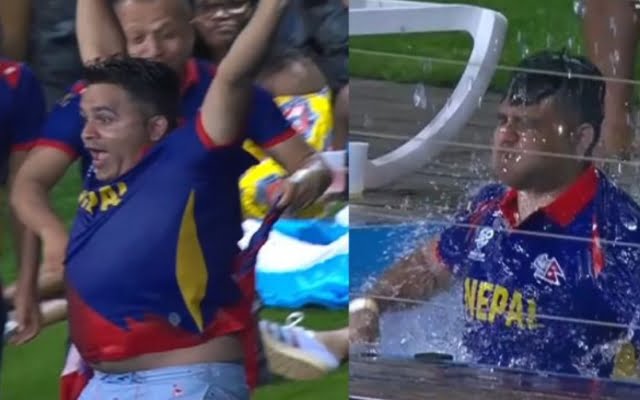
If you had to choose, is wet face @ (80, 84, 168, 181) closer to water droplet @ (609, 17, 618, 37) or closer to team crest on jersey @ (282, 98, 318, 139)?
team crest on jersey @ (282, 98, 318, 139)

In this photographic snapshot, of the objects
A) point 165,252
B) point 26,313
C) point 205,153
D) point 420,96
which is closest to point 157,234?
point 165,252

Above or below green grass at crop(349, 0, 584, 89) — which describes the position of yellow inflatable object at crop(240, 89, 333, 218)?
below

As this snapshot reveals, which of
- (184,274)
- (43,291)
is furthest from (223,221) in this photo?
(43,291)

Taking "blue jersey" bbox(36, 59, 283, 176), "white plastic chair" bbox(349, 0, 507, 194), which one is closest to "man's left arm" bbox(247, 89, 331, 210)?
"blue jersey" bbox(36, 59, 283, 176)

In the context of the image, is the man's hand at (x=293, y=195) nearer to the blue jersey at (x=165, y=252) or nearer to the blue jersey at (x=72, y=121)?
the blue jersey at (x=165, y=252)

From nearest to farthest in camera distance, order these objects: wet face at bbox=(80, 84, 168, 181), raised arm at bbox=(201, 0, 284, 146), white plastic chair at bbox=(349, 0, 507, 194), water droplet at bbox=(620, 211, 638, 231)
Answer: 1. raised arm at bbox=(201, 0, 284, 146)
2. wet face at bbox=(80, 84, 168, 181)
3. white plastic chair at bbox=(349, 0, 507, 194)
4. water droplet at bbox=(620, 211, 638, 231)

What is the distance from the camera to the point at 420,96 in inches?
128

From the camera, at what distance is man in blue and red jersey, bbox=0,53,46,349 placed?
10.0 ft

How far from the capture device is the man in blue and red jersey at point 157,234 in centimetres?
298

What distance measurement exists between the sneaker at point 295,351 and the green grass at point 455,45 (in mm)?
396

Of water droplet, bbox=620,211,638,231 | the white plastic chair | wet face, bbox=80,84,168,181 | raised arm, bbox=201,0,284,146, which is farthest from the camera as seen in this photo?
water droplet, bbox=620,211,638,231

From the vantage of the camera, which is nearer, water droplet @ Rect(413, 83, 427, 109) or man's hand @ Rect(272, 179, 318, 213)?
man's hand @ Rect(272, 179, 318, 213)

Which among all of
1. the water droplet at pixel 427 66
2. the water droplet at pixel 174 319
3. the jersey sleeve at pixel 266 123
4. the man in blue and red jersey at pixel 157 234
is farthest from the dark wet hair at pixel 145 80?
the water droplet at pixel 427 66

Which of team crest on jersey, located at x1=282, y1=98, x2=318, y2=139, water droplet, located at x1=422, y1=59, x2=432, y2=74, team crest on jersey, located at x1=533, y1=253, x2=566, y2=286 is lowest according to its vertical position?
team crest on jersey, located at x1=533, y1=253, x2=566, y2=286
